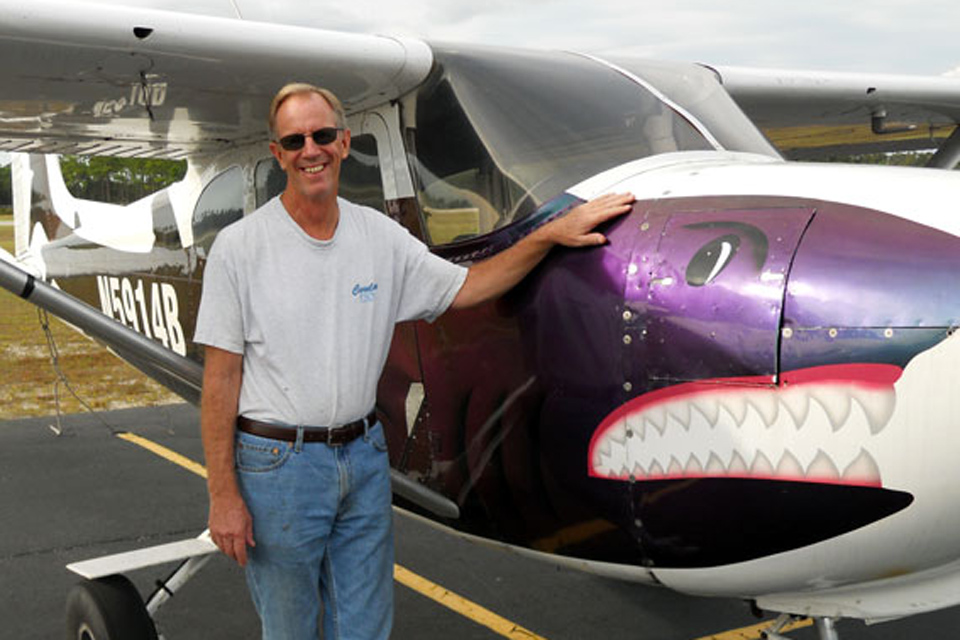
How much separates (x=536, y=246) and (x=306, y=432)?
762 millimetres

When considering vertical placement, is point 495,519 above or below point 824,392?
below

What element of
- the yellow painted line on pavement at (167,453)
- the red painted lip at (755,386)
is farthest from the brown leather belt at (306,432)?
the yellow painted line on pavement at (167,453)

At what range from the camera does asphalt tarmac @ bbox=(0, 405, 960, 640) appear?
12.8 feet

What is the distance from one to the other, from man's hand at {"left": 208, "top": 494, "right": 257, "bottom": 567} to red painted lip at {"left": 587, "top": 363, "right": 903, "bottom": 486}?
86cm

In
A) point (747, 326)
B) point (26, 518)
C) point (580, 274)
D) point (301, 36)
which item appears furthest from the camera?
point (26, 518)

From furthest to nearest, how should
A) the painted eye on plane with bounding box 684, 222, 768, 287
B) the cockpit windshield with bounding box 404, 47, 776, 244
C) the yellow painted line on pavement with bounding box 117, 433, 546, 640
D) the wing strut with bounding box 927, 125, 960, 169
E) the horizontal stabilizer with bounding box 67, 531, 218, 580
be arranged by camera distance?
the wing strut with bounding box 927, 125, 960, 169
the yellow painted line on pavement with bounding box 117, 433, 546, 640
the horizontal stabilizer with bounding box 67, 531, 218, 580
the cockpit windshield with bounding box 404, 47, 776, 244
the painted eye on plane with bounding box 684, 222, 768, 287

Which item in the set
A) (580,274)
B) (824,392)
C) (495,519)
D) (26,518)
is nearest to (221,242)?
(580,274)

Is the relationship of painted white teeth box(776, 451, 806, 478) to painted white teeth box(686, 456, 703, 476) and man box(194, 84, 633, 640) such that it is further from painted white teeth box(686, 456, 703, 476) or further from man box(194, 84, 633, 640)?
man box(194, 84, 633, 640)

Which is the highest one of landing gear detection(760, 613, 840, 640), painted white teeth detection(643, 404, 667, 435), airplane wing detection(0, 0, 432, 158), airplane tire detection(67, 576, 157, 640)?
airplane wing detection(0, 0, 432, 158)

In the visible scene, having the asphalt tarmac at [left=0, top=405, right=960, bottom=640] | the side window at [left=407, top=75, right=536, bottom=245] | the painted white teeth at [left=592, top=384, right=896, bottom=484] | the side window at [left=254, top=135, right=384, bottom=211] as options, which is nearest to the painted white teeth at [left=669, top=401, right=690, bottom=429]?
the painted white teeth at [left=592, top=384, right=896, bottom=484]

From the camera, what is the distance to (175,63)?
312cm

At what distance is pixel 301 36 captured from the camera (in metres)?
3.12

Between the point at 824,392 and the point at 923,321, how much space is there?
0.77 ft

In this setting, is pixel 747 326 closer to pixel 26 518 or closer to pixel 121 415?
pixel 26 518
